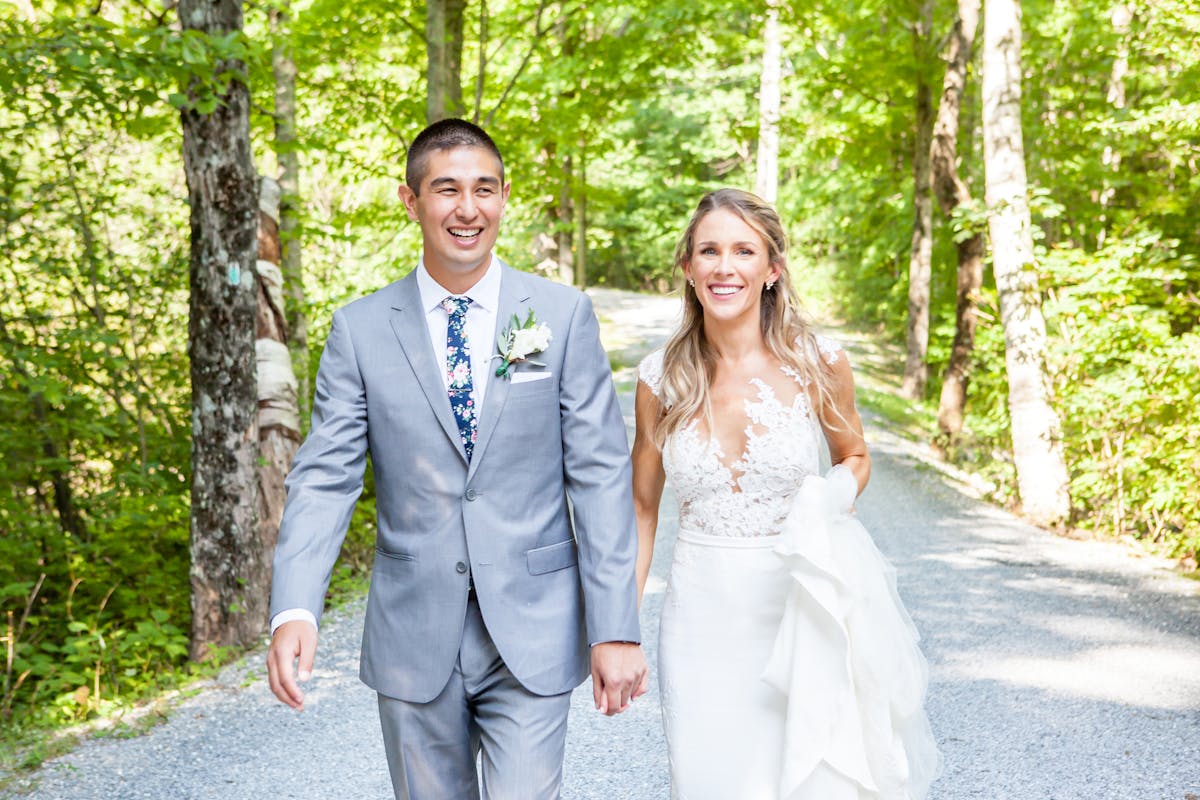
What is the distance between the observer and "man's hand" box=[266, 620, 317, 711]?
85.5 inches

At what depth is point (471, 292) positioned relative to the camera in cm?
268

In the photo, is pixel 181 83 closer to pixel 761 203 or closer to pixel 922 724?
pixel 761 203

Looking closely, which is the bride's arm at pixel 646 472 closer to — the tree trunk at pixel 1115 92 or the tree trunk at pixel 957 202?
the tree trunk at pixel 957 202

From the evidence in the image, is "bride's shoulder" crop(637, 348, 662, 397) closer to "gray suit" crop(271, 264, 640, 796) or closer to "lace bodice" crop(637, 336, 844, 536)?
"lace bodice" crop(637, 336, 844, 536)

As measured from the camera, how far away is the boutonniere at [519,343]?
2.54 m

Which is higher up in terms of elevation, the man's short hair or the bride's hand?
the man's short hair

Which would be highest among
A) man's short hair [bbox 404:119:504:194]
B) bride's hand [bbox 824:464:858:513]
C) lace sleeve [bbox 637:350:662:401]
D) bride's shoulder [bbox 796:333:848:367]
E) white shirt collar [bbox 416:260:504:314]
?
man's short hair [bbox 404:119:504:194]

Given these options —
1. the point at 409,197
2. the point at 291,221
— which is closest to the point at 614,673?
the point at 409,197

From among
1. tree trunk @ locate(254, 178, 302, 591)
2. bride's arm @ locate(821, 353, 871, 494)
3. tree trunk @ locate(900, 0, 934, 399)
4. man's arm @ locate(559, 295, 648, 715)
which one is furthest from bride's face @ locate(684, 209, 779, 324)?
tree trunk @ locate(900, 0, 934, 399)

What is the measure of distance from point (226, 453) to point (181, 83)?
7.31 ft

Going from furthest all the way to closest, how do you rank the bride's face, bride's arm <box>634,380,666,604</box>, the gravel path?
the gravel path → bride's arm <box>634,380,666,604</box> → the bride's face

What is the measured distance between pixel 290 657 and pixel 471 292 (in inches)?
39.4

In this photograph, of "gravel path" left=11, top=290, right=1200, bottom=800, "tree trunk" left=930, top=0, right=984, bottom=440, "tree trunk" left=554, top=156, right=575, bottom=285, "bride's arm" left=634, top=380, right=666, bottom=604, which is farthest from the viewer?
"tree trunk" left=554, top=156, right=575, bottom=285

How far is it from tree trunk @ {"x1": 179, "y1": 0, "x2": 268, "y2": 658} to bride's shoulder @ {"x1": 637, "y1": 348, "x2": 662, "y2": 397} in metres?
3.94
